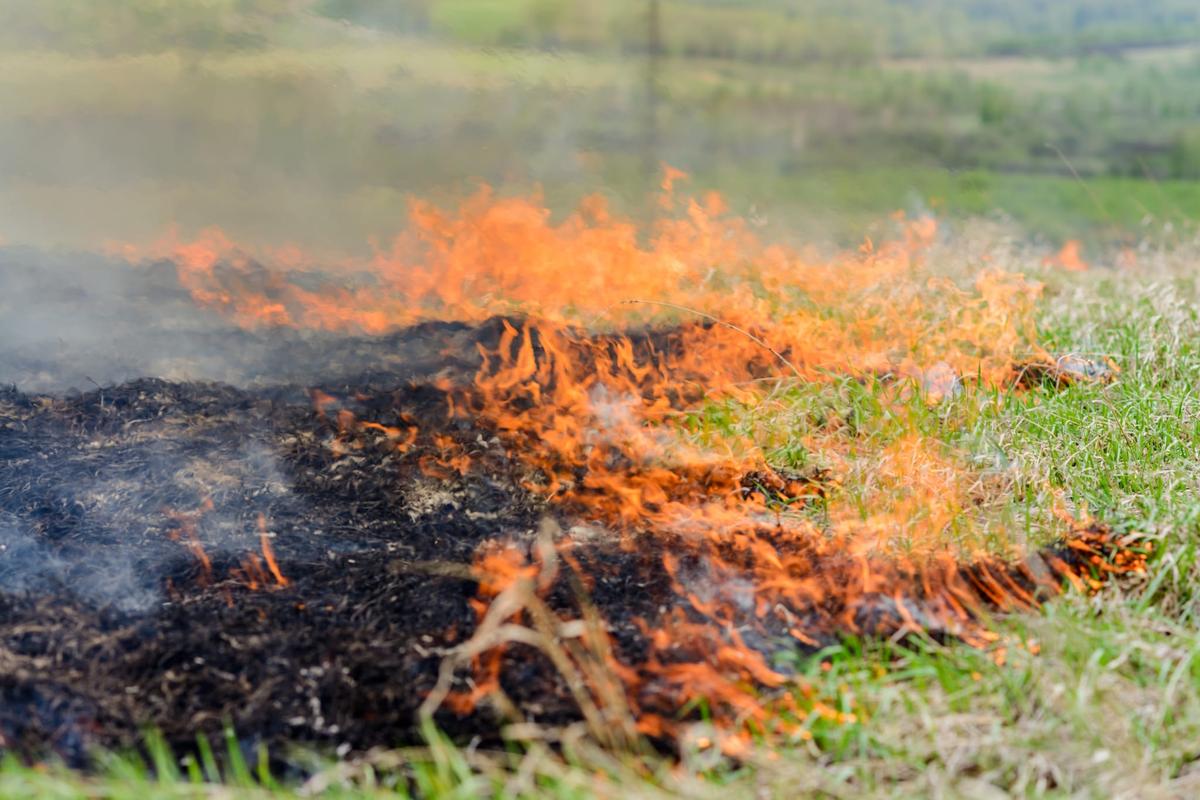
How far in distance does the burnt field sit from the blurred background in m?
1.37

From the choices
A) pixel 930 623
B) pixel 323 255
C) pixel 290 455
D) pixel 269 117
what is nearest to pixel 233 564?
pixel 290 455

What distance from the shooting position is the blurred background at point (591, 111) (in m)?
5.66

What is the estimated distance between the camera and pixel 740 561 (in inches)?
128

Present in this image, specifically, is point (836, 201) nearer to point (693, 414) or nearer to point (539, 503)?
point (693, 414)

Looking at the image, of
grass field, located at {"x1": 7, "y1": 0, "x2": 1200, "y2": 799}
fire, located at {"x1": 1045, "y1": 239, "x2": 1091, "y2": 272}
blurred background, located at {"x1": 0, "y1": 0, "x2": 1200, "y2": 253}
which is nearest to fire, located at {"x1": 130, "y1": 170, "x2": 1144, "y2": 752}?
grass field, located at {"x1": 7, "y1": 0, "x2": 1200, "y2": 799}

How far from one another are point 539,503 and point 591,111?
3567mm

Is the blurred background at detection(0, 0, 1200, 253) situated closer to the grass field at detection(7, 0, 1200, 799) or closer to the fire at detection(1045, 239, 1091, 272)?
the grass field at detection(7, 0, 1200, 799)

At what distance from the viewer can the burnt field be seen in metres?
2.54

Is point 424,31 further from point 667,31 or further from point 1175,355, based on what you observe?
point 1175,355

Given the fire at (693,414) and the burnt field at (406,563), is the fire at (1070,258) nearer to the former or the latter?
the fire at (693,414)

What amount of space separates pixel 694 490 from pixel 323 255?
9.89 ft

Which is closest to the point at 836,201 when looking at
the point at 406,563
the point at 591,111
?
the point at 591,111

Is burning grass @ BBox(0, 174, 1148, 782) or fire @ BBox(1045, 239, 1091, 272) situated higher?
fire @ BBox(1045, 239, 1091, 272)

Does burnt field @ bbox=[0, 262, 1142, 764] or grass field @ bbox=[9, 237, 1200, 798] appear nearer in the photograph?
grass field @ bbox=[9, 237, 1200, 798]
